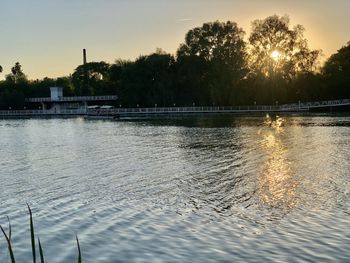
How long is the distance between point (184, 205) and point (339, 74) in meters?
83.5

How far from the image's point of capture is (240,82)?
9150 cm

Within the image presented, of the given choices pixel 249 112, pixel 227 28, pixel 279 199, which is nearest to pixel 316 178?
pixel 279 199

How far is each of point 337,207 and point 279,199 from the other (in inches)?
88.2

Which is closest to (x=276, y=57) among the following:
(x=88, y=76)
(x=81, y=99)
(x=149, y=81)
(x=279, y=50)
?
(x=279, y=50)

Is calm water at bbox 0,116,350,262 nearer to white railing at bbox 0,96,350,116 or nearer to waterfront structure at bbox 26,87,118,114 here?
white railing at bbox 0,96,350,116

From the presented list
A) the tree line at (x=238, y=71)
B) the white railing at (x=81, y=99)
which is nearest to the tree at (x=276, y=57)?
the tree line at (x=238, y=71)

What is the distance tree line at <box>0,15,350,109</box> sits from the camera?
87125 mm

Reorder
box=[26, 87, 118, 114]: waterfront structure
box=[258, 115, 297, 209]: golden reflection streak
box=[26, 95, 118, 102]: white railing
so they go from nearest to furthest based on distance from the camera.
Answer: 1. box=[258, 115, 297, 209]: golden reflection streak
2. box=[26, 95, 118, 102]: white railing
3. box=[26, 87, 118, 114]: waterfront structure

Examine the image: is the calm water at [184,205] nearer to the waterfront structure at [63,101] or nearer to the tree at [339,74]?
the tree at [339,74]

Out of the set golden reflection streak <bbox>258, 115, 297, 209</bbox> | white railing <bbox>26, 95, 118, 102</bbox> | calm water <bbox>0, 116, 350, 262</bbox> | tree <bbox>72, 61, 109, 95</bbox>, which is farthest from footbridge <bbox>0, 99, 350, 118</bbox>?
calm water <bbox>0, 116, 350, 262</bbox>

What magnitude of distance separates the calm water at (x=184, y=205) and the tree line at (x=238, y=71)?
2315 inches

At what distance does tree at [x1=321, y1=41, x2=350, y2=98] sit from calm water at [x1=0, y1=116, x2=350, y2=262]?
63.3 metres

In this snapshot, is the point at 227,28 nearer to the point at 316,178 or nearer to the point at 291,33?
the point at 291,33

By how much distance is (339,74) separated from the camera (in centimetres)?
9206
